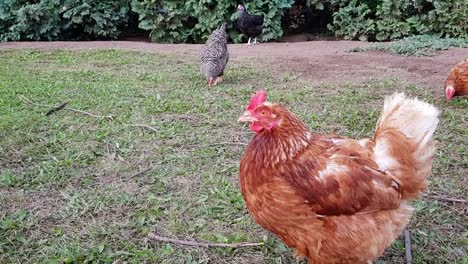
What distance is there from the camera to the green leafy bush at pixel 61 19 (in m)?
12.8

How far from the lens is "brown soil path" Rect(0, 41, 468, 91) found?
25.3 feet

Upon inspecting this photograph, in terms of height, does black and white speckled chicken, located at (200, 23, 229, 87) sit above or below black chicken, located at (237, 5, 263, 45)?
below

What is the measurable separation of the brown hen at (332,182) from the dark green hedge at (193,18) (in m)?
11.2

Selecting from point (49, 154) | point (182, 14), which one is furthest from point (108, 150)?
point (182, 14)

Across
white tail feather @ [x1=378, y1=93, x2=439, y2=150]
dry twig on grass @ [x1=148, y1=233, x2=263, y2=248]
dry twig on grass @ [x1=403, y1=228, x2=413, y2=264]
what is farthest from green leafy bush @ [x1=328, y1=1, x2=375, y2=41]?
dry twig on grass @ [x1=148, y1=233, x2=263, y2=248]

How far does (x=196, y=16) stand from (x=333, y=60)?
5933 mm

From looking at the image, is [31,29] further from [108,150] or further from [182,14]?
[108,150]

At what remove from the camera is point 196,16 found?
44.9 feet

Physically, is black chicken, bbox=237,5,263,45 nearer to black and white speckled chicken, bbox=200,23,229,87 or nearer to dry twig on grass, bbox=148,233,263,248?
black and white speckled chicken, bbox=200,23,229,87

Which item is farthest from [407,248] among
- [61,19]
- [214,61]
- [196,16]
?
[61,19]

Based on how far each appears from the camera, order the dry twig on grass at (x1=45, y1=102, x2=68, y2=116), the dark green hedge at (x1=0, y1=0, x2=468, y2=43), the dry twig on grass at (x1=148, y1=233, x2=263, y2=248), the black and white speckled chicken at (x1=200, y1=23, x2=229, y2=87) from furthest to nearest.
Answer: the dark green hedge at (x1=0, y1=0, x2=468, y2=43) < the black and white speckled chicken at (x1=200, y1=23, x2=229, y2=87) < the dry twig on grass at (x1=45, y1=102, x2=68, y2=116) < the dry twig on grass at (x1=148, y1=233, x2=263, y2=248)

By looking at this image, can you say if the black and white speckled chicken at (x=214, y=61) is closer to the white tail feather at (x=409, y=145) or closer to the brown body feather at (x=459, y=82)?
the brown body feather at (x=459, y=82)

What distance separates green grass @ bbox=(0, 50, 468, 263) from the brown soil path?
797 millimetres

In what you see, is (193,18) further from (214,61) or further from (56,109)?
(56,109)
